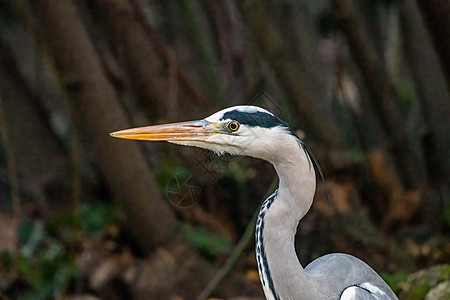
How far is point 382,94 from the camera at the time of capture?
4590 mm

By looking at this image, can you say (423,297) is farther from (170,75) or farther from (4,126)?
(4,126)

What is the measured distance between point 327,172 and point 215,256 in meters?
1.01

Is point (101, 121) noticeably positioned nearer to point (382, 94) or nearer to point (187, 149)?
point (187, 149)

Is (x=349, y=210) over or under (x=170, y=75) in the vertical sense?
under

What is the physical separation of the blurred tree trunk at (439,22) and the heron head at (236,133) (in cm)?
173

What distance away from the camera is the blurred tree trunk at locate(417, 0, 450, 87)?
3584 mm

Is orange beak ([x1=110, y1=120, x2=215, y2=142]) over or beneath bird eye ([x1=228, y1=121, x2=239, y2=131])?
over

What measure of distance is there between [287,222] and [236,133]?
0.34m

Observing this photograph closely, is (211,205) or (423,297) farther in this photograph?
(211,205)

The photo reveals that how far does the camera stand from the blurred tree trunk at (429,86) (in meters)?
4.61

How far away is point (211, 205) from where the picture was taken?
4.80 m

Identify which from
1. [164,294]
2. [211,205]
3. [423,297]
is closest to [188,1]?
[211,205]

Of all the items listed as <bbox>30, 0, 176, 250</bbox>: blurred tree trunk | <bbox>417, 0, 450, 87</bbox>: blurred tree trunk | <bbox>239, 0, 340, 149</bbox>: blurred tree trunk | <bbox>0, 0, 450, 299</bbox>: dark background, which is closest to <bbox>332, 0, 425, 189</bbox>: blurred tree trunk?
<bbox>0, 0, 450, 299</bbox>: dark background

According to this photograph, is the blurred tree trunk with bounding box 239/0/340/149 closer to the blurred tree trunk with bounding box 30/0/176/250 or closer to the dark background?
the dark background
